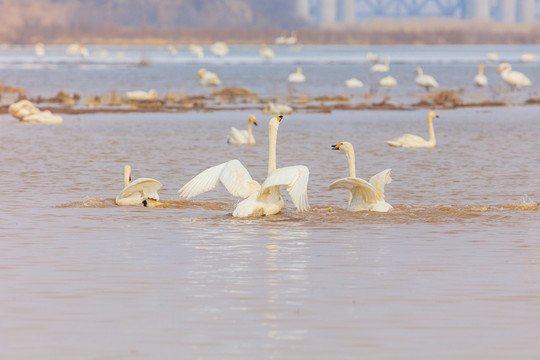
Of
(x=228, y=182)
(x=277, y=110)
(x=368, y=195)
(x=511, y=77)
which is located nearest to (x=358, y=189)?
(x=368, y=195)

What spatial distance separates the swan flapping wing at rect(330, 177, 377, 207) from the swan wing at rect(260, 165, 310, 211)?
68 centimetres

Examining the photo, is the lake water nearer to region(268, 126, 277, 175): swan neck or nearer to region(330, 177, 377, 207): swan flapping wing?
region(330, 177, 377, 207): swan flapping wing

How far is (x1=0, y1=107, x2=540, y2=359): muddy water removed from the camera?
309 inches

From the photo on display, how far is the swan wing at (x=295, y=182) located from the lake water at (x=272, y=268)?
0.37 m

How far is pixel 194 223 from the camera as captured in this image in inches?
548

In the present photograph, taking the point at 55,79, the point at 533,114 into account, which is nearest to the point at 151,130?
the point at 533,114

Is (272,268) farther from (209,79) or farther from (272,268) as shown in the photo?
(209,79)

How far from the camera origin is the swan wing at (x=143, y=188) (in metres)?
15.1

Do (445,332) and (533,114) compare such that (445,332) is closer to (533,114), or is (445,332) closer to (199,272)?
(199,272)

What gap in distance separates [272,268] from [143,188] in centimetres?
493

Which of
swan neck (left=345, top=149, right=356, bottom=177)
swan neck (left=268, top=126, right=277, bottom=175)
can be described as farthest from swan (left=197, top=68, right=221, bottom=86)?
swan neck (left=345, top=149, right=356, bottom=177)

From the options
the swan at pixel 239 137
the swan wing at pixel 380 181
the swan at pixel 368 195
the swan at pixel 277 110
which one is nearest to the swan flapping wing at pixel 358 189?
the swan at pixel 368 195

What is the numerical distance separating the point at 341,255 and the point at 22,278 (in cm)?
303

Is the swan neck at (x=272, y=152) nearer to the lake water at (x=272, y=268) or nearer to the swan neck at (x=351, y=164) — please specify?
the lake water at (x=272, y=268)
